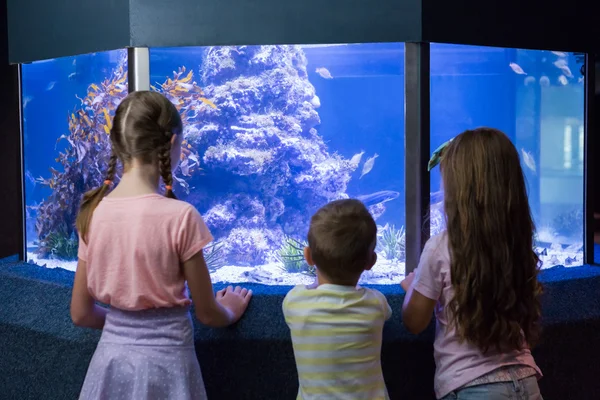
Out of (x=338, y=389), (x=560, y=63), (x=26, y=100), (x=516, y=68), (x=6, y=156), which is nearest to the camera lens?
(x=338, y=389)

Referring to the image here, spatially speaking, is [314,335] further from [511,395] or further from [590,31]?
[590,31]

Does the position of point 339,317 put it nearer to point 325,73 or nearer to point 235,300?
point 235,300

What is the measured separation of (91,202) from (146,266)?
0.99ft

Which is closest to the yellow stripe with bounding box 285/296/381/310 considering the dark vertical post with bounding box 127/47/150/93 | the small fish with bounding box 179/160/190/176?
the small fish with bounding box 179/160/190/176

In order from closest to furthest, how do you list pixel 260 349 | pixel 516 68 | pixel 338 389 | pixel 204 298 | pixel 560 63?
1. pixel 338 389
2. pixel 204 298
3. pixel 260 349
4. pixel 516 68
5. pixel 560 63

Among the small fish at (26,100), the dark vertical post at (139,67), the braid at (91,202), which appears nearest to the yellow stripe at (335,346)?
the braid at (91,202)

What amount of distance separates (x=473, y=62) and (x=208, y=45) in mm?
1101

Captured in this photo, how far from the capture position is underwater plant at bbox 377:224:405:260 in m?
3.01

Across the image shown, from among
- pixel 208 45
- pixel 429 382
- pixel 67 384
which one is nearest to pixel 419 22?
pixel 208 45

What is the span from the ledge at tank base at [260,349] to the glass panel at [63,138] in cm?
41

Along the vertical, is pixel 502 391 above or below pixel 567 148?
below

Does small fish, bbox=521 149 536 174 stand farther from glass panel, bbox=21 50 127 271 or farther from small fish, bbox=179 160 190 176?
glass panel, bbox=21 50 127 271

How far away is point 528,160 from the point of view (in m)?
3.26

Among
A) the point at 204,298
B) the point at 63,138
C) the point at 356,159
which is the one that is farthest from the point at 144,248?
the point at 63,138
